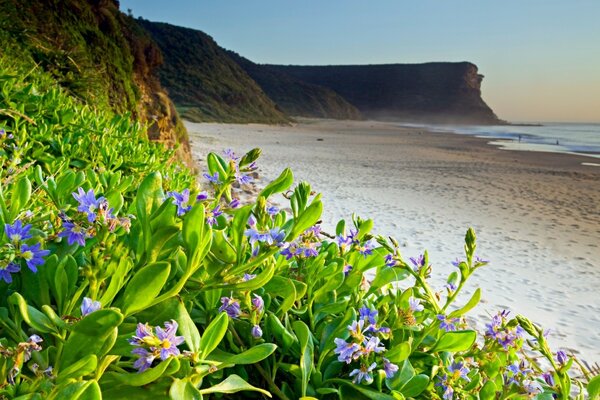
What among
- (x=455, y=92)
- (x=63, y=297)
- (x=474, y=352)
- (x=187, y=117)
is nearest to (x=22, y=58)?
(x=63, y=297)

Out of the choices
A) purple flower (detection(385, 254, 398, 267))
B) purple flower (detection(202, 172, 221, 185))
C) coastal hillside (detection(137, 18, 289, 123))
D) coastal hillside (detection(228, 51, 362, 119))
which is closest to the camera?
purple flower (detection(202, 172, 221, 185))

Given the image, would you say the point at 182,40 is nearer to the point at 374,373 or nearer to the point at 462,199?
the point at 462,199

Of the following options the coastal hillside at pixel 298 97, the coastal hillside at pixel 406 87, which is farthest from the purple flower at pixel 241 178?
the coastal hillside at pixel 406 87

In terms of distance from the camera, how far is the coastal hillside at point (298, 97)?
95938mm

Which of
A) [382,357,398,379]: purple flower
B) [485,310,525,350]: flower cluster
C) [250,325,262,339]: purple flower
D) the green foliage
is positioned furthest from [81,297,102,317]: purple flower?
[485,310,525,350]: flower cluster

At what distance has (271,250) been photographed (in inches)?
32.6

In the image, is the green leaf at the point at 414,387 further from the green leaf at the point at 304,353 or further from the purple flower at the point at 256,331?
the purple flower at the point at 256,331

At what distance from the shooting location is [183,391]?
70 centimetres

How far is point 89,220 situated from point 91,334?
0.61 feet

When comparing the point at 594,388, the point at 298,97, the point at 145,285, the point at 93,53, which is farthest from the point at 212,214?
the point at 298,97

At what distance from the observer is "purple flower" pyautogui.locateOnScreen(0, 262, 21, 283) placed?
0.78 meters

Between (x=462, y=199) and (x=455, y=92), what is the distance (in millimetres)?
139702

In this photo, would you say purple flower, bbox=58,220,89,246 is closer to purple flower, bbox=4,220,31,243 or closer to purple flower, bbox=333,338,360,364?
purple flower, bbox=4,220,31,243

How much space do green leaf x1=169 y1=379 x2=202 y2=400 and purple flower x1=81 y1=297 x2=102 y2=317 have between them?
164 mm
